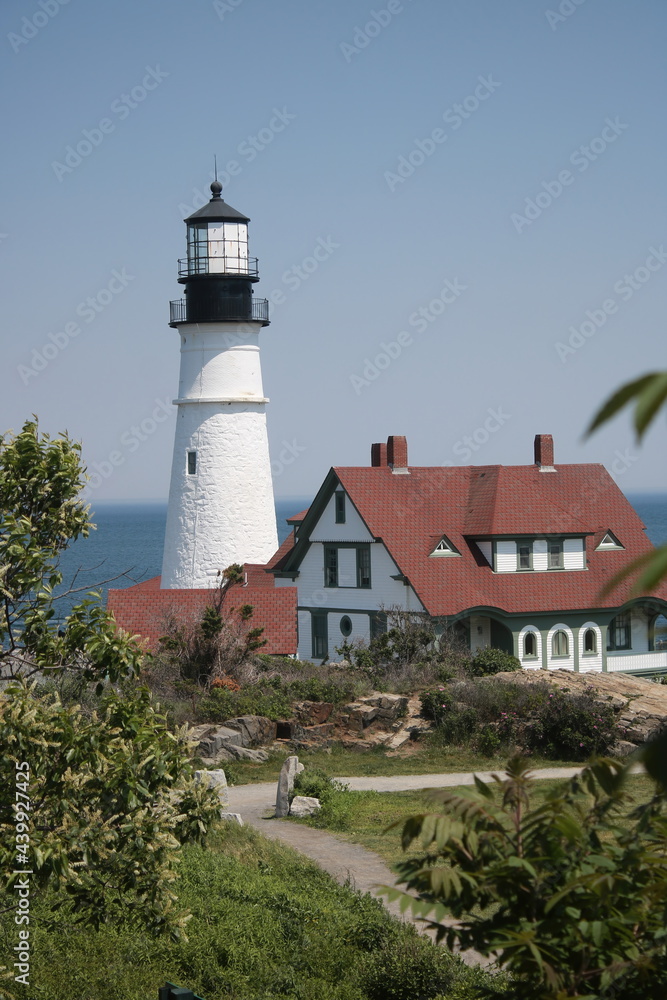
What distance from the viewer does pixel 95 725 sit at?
7.04 metres

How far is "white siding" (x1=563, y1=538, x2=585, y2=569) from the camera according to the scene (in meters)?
37.5

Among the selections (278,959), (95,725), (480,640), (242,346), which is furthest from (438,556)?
(95,725)

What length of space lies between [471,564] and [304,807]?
20256 millimetres

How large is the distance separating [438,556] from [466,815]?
103 feet

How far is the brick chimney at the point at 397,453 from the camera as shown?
126 ft

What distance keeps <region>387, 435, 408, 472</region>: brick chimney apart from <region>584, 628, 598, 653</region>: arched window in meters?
7.95

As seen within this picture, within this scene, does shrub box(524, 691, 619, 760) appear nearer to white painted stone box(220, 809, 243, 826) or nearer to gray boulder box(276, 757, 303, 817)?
gray boulder box(276, 757, 303, 817)

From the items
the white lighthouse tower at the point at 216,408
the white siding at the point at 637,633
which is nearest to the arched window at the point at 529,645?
the white siding at the point at 637,633

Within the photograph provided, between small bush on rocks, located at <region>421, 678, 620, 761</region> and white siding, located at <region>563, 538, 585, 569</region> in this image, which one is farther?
white siding, located at <region>563, 538, 585, 569</region>

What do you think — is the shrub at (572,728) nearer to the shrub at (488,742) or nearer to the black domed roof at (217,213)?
the shrub at (488,742)

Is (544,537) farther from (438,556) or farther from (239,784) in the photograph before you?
(239,784)

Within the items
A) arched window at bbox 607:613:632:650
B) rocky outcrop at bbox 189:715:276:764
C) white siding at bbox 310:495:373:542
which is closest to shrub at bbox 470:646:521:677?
rocky outcrop at bbox 189:715:276:764

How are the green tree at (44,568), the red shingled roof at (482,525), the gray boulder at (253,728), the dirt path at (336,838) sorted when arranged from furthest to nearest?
the red shingled roof at (482,525)
the gray boulder at (253,728)
the dirt path at (336,838)
the green tree at (44,568)

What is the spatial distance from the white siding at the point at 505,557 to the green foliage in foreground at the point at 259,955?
2492 cm
